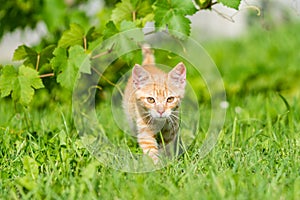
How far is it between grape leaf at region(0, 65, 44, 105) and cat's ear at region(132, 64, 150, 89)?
0.47 metres

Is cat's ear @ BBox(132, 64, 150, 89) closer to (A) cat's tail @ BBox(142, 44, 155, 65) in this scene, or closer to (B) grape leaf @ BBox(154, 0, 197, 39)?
(B) grape leaf @ BBox(154, 0, 197, 39)

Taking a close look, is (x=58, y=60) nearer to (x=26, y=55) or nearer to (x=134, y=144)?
(x=26, y=55)

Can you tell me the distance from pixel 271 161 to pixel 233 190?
0.39 m

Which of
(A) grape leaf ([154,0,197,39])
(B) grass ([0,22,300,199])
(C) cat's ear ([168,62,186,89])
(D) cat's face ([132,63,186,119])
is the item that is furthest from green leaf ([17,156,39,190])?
(A) grape leaf ([154,0,197,39])

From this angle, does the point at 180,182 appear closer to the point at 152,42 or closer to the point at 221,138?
the point at 221,138

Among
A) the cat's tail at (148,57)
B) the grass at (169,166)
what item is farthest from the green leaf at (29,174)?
the cat's tail at (148,57)

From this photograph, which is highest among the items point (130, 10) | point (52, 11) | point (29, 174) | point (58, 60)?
point (52, 11)

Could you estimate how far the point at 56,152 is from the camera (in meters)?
2.26

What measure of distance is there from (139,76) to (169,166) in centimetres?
42

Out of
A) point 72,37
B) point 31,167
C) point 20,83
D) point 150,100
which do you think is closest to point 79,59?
point 72,37

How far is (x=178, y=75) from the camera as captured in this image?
2.27 metres

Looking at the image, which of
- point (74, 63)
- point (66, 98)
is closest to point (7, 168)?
point (74, 63)

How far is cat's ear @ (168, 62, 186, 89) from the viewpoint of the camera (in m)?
2.25

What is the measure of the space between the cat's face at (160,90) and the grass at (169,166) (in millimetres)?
216
